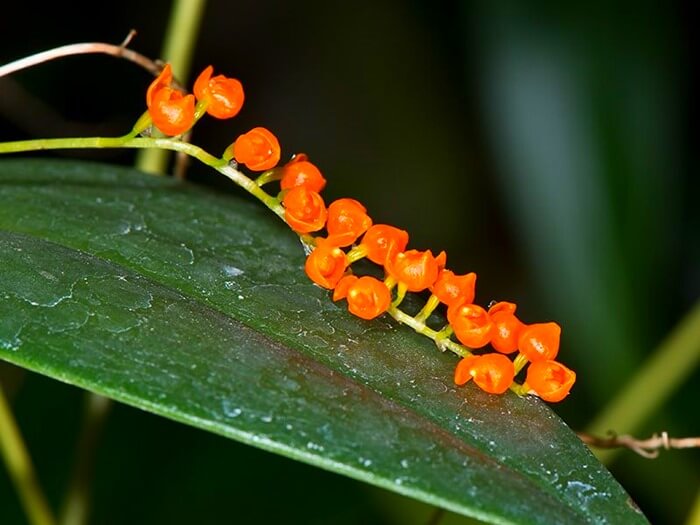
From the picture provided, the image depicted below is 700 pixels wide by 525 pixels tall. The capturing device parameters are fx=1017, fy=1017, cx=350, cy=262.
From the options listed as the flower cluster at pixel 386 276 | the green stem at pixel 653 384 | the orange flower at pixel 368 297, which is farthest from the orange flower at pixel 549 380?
the green stem at pixel 653 384

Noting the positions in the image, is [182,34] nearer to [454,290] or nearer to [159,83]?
[159,83]

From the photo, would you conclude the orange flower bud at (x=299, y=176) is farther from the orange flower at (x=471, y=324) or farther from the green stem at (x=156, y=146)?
the orange flower at (x=471, y=324)

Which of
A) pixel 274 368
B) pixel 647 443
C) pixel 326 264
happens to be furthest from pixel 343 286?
pixel 647 443

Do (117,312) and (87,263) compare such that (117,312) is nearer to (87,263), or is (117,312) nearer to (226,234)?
(87,263)

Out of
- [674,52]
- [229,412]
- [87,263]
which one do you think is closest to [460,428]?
[229,412]

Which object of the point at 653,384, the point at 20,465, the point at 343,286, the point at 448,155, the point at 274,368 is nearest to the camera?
the point at 274,368

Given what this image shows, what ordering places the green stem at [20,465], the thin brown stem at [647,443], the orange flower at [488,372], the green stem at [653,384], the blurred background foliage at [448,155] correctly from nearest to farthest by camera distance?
the orange flower at [488,372], the thin brown stem at [647,443], the green stem at [20,465], the green stem at [653,384], the blurred background foliage at [448,155]

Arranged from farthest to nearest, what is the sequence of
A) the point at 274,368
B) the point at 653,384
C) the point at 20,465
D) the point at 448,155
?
the point at 448,155 → the point at 653,384 → the point at 20,465 → the point at 274,368

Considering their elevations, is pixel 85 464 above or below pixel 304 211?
below
